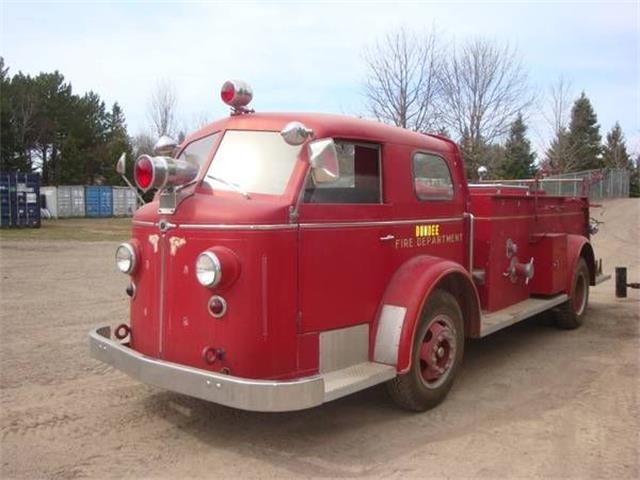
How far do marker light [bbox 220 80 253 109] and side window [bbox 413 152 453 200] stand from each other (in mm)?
1475

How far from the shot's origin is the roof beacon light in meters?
4.87

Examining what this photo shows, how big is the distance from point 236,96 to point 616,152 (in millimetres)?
51511

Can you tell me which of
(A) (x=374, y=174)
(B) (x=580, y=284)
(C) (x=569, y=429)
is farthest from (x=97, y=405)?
(B) (x=580, y=284)

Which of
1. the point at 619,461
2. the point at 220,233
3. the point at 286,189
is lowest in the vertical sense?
the point at 619,461

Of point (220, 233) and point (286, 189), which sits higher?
point (286, 189)

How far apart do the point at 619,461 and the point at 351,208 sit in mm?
2398

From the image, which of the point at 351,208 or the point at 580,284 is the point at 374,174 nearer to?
the point at 351,208

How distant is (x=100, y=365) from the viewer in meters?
6.26

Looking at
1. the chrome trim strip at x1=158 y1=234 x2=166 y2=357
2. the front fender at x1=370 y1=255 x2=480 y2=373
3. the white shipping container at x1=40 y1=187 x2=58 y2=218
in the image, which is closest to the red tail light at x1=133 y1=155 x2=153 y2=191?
the chrome trim strip at x1=158 y1=234 x2=166 y2=357

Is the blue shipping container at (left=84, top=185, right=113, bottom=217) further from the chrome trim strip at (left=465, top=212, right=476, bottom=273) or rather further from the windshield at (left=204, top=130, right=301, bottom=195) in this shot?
the windshield at (left=204, top=130, right=301, bottom=195)

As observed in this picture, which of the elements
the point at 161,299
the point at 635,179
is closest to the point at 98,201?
the point at 635,179

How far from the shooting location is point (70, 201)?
42.2 m

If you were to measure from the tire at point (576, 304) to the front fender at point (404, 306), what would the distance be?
334 cm

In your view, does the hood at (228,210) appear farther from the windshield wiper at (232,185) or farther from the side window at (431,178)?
the side window at (431,178)
